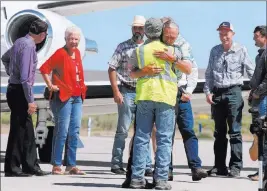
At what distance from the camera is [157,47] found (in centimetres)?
1001

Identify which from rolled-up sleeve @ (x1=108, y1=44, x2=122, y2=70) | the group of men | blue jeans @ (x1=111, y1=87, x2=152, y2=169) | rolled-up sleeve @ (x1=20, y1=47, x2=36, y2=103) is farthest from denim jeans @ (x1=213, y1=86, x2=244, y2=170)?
rolled-up sleeve @ (x1=20, y1=47, x2=36, y2=103)

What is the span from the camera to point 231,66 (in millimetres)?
12234

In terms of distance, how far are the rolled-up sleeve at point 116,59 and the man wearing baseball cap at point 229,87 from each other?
1.14 metres

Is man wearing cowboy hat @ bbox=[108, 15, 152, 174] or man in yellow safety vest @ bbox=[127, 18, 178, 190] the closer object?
man in yellow safety vest @ bbox=[127, 18, 178, 190]

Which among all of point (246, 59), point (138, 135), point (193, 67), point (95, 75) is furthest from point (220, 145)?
point (95, 75)

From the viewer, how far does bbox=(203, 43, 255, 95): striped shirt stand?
12.2 meters

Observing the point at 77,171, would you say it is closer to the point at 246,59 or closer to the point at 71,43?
the point at 71,43

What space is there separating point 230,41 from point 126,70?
1.24 metres

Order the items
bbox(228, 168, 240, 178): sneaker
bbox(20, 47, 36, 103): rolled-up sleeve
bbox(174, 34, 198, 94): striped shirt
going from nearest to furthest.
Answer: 1. bbox(174, 34, 198, 94): striped shirt
2. bbox(20, 47, 36, 103): rolled-up sleeve
3. bbox(228, 168, 240, 178): sneaker

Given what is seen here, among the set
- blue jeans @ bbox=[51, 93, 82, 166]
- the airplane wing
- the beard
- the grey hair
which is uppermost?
the airplane wing

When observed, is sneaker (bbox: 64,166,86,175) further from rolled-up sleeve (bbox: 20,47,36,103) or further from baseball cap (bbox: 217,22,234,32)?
baseball cap (bbox: 217,22,234,32)

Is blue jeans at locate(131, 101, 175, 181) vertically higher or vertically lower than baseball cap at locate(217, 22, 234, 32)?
lower

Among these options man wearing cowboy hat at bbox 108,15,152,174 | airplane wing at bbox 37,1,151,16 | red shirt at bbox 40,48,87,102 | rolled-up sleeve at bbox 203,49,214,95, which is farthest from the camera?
airplane wing at bbox 37,1,151,16

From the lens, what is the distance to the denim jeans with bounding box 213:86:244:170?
1220 cm
